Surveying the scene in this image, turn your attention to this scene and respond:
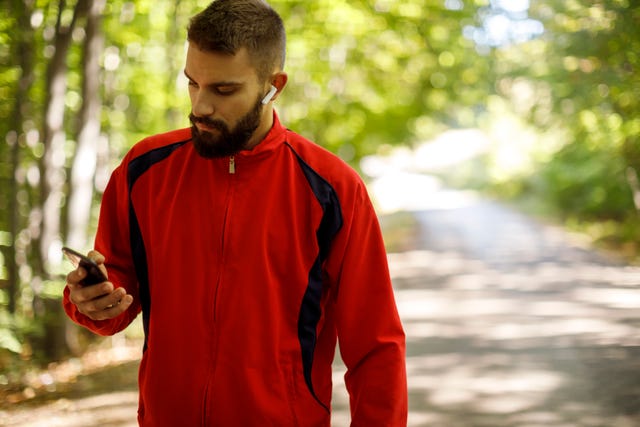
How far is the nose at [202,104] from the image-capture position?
7.05 ft

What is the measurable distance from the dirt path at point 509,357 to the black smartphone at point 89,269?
4855mm

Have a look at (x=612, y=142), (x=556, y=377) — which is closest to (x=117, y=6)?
Answer: (x=612, y=142)

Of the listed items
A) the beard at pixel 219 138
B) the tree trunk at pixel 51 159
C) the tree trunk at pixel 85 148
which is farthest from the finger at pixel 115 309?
the tree trunk at pixel 85 148

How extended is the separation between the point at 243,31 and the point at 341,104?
56.0 feet

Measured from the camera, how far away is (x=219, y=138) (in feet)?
7.21

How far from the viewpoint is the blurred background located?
795cm

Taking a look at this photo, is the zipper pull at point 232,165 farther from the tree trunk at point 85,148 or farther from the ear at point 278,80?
the tree trunk at point 85,148

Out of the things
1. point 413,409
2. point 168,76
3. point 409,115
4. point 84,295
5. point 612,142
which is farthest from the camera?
point 409,115

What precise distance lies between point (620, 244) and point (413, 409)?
19.4 feet

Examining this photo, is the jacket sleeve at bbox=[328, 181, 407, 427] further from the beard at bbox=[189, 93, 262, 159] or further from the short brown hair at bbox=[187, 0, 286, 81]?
the short brown hair at bbox=[187, 0, 286, 81]

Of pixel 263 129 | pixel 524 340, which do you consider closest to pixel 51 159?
pixel 524 340

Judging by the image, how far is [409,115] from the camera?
19344 millimetres

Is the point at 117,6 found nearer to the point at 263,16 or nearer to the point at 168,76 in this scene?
the point at 168,76

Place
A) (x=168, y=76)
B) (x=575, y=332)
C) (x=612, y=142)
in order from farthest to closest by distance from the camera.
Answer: (x=168, y=76), (x=612, y=142), (x=575, y=332)
